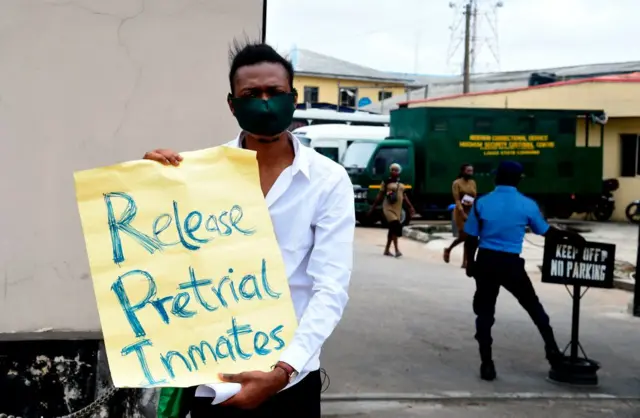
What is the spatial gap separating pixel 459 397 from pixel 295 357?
4400 mm

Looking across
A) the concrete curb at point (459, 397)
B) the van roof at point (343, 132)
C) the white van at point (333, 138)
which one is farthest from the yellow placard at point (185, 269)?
the van roof at point (343, 132)

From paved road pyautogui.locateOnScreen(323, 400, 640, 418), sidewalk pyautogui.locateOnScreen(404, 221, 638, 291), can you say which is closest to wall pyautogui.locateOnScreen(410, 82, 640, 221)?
sidewalk pyautogui.locateOnScreen(404, 221, 638, 291)

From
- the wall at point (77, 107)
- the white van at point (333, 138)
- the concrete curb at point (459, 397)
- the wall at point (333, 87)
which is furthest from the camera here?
the wall at point (333, 87)

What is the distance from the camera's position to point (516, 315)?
10.1m

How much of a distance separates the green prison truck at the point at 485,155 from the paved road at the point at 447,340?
9.10 meters

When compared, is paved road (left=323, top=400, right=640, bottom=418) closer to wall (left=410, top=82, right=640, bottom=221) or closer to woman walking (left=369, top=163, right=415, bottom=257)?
woman walking (left=369, top=163, right=415, bottom=257)

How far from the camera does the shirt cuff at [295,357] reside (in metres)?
2.24

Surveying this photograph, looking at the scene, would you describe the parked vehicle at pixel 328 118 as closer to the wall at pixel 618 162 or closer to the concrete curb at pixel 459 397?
the wall at pixel 618 162

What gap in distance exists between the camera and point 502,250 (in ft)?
22.4

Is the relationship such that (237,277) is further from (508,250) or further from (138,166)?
(508,250)

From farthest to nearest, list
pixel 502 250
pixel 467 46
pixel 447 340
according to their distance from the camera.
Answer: pixel 467 46, pixel 447 340, pixel 502 250

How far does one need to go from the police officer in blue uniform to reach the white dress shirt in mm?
4534

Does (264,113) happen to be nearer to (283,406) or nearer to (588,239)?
(283,406)

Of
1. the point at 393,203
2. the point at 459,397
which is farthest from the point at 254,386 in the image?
the point at 393,203
